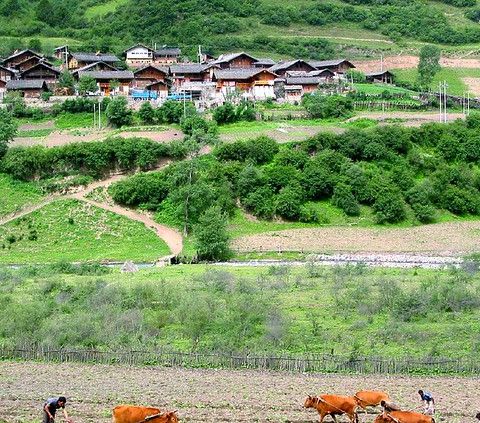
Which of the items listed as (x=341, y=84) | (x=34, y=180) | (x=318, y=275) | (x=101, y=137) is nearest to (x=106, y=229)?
A: (x=34, y=180)

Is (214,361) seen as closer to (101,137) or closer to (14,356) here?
(14,356)

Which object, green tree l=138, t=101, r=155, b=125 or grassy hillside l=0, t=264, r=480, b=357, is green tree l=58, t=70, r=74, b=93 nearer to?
green tree l=138, t=101, r=155, b=125

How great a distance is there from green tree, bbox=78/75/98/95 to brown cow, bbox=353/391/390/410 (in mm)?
61540

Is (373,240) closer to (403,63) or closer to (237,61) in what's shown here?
(237,61)

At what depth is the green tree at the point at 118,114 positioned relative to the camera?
2840 inches

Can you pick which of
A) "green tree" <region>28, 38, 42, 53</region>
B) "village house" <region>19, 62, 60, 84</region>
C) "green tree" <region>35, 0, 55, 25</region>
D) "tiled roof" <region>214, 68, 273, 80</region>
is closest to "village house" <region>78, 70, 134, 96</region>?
"village house" <region>19, 62, 60, 84</region>

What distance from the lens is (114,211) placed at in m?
60.0

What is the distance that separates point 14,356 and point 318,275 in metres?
17.9

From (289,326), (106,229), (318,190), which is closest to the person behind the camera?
(289,326)

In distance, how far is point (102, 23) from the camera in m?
123

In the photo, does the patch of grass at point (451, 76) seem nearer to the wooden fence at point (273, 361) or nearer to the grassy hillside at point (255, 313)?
the grassy hillside at point (255, 313)

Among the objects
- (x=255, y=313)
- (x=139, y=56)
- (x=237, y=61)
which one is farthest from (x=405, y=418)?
(x=139, y=56)

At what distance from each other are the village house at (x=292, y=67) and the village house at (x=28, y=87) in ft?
69.8

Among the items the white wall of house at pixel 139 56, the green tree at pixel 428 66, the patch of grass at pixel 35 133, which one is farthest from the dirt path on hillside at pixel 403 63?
the patch of grass at pixel 35 133
